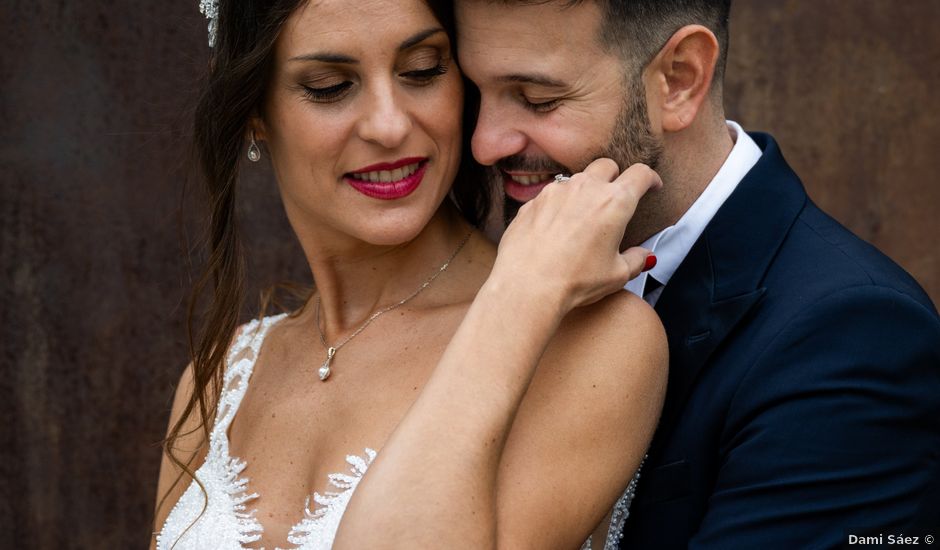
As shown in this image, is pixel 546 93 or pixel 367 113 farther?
pixel 546 93

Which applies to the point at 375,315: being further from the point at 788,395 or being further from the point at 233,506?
the point at 788,395

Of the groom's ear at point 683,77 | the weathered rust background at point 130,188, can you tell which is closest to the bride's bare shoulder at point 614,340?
the groom's ear at point 683,77

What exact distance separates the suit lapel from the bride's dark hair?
1.78ft

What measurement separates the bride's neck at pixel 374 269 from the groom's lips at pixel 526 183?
0.16 meters

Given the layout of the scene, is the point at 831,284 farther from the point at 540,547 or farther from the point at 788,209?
the point at 540,547

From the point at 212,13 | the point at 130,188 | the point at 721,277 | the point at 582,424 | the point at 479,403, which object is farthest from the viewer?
the point at 130,188

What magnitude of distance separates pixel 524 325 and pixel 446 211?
2.20 ft

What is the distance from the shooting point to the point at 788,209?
248 centimetres

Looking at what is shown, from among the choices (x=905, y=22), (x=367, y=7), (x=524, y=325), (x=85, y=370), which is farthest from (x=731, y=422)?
(x=85, y=370)

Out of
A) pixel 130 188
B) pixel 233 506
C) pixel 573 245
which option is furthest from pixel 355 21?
pixel 130 188

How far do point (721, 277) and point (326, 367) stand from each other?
834 millimetres

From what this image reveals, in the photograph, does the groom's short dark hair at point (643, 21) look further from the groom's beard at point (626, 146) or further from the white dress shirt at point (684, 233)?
the white dress shirt at point (684, 233)

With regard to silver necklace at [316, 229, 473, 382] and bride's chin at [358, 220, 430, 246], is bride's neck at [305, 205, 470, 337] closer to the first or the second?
silver necklace at [316, 229, 473, 382]

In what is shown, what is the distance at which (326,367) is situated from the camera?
2.63m
